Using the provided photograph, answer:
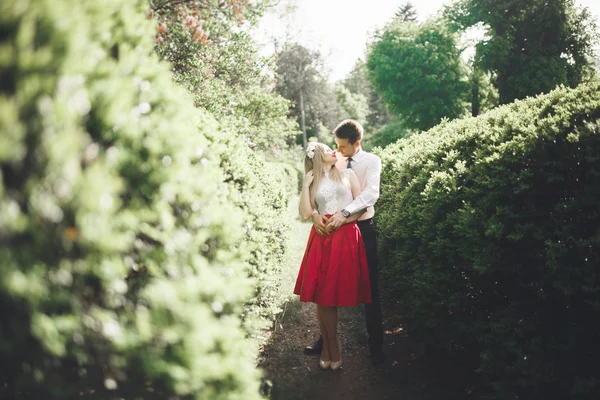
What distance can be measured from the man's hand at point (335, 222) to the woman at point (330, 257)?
83mm

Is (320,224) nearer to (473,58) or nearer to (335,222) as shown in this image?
(335,222)

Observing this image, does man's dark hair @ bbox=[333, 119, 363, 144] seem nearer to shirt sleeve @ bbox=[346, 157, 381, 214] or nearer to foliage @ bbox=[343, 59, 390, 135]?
shirt sleeve @ bbox=[346, 157, 381, 214]

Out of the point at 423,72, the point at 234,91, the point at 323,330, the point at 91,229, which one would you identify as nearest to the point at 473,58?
the point at 423,72

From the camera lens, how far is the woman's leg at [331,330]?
411 cm

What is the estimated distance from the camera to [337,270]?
404cm

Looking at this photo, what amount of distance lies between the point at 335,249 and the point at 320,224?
14.2 inches

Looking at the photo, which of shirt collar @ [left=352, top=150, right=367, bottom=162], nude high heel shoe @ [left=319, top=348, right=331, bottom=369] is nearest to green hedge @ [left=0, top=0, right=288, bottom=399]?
nude high heel shoe @ [left=319, top=348, right=331, bottom=369]

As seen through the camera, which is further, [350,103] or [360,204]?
[350,103]

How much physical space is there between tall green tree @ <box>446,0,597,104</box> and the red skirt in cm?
2751

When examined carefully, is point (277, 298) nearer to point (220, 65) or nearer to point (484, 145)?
point (484, 145)

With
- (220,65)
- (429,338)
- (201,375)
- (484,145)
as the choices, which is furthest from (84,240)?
(220,65)

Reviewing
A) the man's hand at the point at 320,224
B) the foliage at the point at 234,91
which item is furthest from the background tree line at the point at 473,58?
the man's hand at the point at 320,224

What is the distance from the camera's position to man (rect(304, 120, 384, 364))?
→ 412cm

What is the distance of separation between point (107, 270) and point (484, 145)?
375 cm
